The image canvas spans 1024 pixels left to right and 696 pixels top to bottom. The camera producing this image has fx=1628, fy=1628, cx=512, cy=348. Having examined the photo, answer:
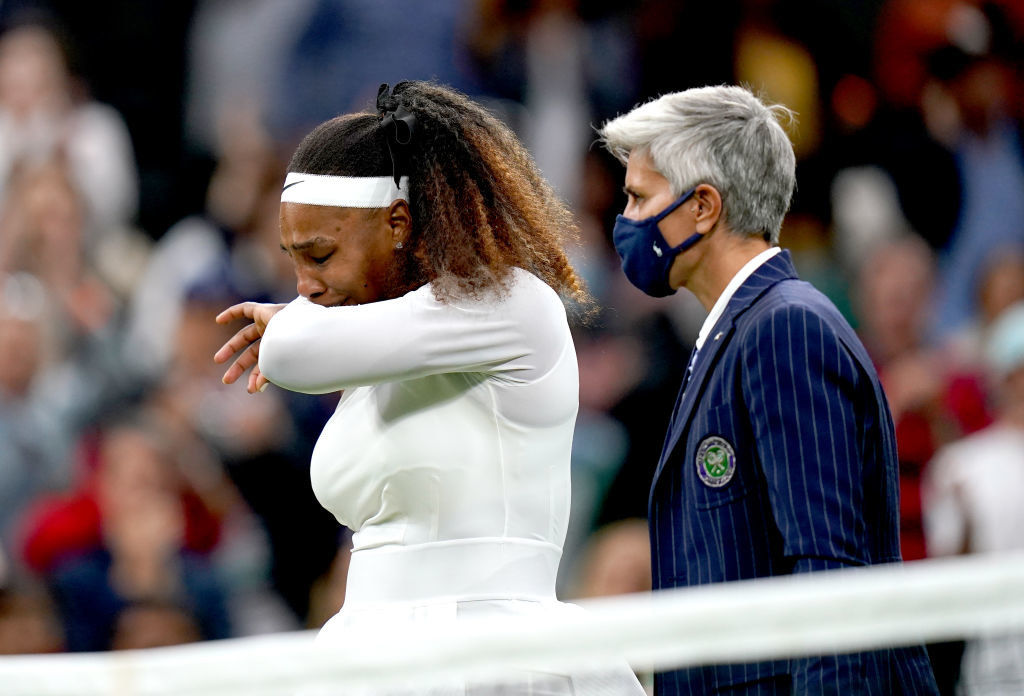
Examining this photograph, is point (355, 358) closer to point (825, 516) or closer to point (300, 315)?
point (300, 315)

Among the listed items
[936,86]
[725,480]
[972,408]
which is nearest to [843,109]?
[936,86]

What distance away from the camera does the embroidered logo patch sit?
2.89 meters

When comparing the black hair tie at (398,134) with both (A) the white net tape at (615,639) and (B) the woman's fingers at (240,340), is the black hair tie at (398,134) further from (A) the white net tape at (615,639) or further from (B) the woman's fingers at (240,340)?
(A) the white net tape at (615,639)

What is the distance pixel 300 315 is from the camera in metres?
2.79

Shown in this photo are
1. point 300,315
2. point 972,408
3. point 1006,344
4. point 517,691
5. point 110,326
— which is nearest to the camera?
point 517,691

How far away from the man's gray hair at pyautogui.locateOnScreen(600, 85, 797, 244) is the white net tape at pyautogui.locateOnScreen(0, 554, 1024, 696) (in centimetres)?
117

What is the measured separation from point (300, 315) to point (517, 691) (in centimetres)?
73

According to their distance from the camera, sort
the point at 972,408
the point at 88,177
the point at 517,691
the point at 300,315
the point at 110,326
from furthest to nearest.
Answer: the point at 88,177 → the point at 110,326 → the point at 972,408 → the point at 300,315 → the point at 517,691

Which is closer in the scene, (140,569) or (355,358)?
(355,358)

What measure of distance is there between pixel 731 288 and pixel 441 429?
2.18 feet

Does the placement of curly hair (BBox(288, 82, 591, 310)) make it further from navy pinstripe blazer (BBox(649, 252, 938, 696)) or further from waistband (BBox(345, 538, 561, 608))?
waistband (BBox(345, 538, 561, 608))

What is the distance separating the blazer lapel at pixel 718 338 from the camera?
9.82 feet

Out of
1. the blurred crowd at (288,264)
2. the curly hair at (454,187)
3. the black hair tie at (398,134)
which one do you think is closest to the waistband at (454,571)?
the curly hair at (454,187)

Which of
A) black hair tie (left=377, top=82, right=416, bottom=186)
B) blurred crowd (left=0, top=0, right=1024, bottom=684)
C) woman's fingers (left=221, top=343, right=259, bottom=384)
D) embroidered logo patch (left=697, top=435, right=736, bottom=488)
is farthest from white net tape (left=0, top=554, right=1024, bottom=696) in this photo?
blurred crowd (left=0, top=0, right=1024, bottom=684)
